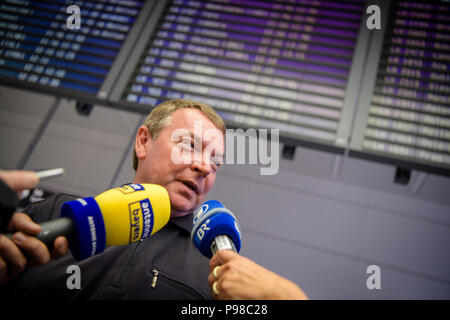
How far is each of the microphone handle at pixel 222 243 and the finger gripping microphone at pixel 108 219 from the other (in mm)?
200

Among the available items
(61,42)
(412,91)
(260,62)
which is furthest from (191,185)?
(61,42)

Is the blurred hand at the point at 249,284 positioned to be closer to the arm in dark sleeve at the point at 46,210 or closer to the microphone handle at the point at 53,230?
the microphone handle at the point at 53,230

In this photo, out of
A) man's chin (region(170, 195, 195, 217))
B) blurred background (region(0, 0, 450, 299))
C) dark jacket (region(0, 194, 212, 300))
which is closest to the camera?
dark jacket (region(0, 194, 212, 300))

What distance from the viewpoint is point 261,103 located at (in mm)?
1897

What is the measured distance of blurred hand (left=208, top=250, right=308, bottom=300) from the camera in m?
0.45

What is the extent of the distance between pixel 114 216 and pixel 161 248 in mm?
398

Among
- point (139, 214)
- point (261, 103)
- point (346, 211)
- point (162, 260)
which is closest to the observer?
point (139, 214)

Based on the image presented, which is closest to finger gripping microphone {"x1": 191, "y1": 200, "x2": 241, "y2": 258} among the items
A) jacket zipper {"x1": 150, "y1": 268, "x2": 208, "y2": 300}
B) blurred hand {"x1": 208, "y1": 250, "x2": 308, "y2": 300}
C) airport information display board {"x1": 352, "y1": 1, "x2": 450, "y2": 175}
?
blurred hand {"x1": 208, "y1": 250, "x2": 308, "y2": 300}

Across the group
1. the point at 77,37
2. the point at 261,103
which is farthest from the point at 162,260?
the point at 77,37

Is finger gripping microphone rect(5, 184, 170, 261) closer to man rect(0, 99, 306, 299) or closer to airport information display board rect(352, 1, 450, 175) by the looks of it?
man rect(0, 99, 306, 299)

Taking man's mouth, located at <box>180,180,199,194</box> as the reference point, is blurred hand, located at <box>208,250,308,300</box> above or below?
below

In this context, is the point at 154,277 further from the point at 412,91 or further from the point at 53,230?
the point at 412,91
